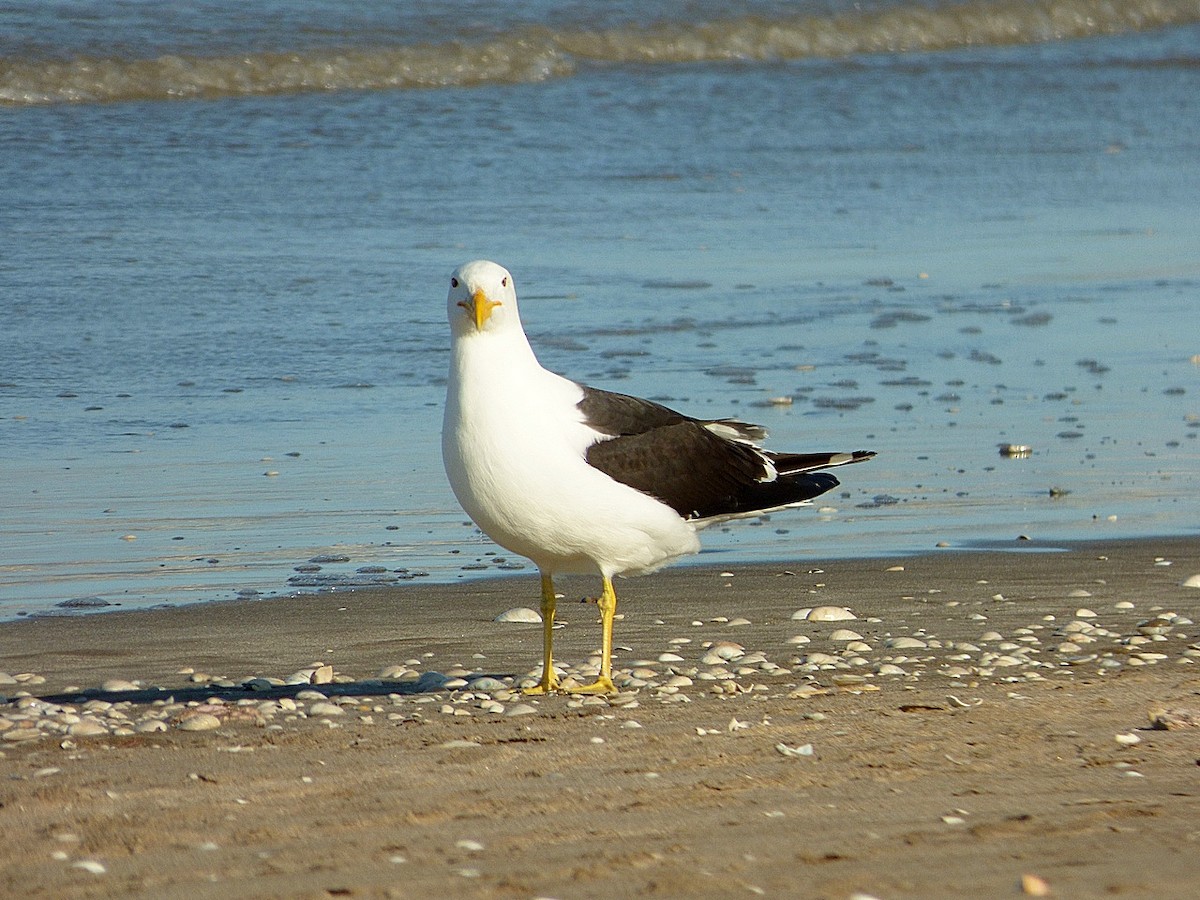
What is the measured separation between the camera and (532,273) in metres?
11.1

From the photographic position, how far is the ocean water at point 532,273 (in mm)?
7387

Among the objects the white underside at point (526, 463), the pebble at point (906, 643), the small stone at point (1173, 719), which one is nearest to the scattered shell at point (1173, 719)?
the small stone at point (1173, 719)

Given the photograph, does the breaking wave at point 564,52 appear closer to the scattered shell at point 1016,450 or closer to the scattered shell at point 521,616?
the scattered shell at point 1016,450

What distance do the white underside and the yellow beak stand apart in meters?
0.06

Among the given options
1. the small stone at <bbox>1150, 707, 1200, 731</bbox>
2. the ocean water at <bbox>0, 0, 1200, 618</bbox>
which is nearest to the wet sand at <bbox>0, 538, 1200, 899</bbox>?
the small stone at <bbox>1150, 707, 1200, 731</bbox>

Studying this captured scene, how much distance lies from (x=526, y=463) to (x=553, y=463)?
82 millimetres

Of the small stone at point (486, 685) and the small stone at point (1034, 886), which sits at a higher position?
the small stone at point (1034, 886)

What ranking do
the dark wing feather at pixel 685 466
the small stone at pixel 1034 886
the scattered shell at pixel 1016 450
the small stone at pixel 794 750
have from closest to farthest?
1. the small stone at pixel 1034 886
2. the small stone at pixel 794 750
3. the dark wing feather at pixel 685 466
4. the scattered shell at pixel 1016 450

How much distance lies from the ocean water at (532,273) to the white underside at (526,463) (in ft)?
4.69

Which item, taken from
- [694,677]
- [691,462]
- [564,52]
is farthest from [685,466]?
[564,52]

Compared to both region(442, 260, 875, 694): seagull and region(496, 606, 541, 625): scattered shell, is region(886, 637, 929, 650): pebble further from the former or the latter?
region(496, 606, 541, 625): scattered shell

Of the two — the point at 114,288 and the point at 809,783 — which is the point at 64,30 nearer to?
the point at 114,288

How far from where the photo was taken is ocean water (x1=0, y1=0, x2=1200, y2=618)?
739 cm

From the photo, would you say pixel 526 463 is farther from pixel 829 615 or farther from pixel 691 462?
pixel 829 615
